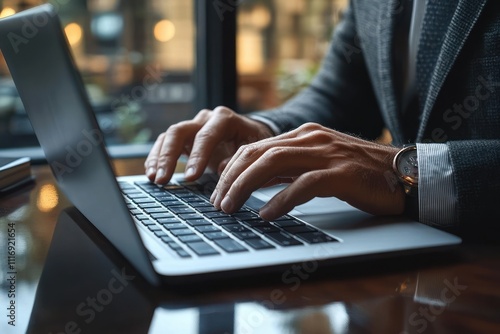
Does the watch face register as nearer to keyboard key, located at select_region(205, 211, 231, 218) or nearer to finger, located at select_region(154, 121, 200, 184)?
keyboard key, located at select_region(205, 211, 231, 218)

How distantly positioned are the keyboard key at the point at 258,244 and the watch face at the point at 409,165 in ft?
0.85

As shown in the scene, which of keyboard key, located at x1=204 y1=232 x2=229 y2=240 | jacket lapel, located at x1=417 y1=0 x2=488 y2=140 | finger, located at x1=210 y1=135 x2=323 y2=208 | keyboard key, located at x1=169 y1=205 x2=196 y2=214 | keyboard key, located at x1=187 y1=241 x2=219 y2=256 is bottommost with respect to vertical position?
keyboard key, located at x1=169 y1=205 x2=196 y2=214

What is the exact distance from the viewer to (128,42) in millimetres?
1985

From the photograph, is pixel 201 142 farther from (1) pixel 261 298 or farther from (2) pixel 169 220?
(1) pixel 261 298

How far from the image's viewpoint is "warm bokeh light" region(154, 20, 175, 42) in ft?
6.12

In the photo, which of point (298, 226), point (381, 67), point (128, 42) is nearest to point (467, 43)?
point (381, 67)

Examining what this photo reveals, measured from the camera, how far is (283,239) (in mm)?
649

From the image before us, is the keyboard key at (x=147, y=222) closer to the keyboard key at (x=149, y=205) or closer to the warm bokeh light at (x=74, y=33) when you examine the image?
Result: the keyboard key at (x=149, y=205)

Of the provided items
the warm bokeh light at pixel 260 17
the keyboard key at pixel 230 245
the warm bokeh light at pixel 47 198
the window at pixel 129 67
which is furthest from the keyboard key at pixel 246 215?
the warm bokeh light at pixel 260 17

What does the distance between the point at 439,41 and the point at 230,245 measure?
635 mm

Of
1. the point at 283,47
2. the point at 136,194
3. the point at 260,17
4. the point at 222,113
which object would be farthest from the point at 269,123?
the point at 283,47

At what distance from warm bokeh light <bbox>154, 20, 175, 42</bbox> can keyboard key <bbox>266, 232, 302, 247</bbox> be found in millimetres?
1303

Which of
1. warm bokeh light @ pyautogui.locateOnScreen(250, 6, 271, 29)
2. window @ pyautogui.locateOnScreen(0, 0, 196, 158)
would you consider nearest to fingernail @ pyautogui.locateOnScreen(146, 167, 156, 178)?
window @ pyautogui.locateOnScreen(0, 0, 196, 158)

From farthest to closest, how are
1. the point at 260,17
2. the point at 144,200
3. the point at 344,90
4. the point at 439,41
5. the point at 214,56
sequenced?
the point at 260,17 → the point at 214,56 → the point at 344,90 → the point at 439,41 → the point at 144,200
